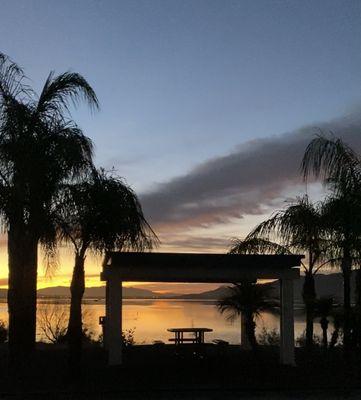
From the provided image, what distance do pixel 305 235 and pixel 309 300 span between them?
2093 mm

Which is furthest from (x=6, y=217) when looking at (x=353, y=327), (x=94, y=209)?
(x=353, y=327)

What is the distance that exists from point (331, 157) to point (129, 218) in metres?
5.60

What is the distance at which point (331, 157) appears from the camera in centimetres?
1650

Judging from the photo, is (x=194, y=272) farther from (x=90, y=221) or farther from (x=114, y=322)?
(x=90, y=221)

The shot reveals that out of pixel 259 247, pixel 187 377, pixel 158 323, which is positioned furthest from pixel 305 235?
pixel 158 323

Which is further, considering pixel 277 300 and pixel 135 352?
pixel 135 352

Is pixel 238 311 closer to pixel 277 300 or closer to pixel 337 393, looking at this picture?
pixel 277 300

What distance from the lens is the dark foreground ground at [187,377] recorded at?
43.3 ft

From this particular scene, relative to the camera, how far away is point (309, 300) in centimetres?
2083

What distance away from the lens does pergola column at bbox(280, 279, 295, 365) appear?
16328 millimetres

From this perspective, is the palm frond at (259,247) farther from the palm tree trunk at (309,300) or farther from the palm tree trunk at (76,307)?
the palm tree trunk at (76,307)

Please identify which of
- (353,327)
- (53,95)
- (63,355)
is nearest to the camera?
(53,95)

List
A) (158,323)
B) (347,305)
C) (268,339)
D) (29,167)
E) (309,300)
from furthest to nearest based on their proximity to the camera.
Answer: (158,323) < (268,339) < (309,300) < (347,305) < (29,167)

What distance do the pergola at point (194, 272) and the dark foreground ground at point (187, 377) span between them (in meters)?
0.80
